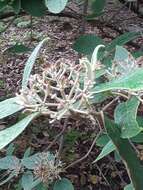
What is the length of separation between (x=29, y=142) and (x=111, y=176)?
0.40 meters

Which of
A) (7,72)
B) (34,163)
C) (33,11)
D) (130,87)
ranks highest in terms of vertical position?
(130,87)

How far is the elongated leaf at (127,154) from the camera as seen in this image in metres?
0.75

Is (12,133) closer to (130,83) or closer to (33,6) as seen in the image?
(130,83)

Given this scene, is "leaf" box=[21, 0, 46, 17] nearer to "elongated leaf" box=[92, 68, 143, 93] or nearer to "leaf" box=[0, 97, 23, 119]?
"leaf" box=[0, 97, 23, 119]

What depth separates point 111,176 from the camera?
7.52ft

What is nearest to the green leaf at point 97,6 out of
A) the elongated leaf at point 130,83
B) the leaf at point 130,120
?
the leaf at point 130,120

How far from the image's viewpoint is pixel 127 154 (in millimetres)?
763

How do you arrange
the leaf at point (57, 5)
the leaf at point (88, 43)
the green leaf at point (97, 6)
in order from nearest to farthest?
the leaf at point (57, 5), the leaf at point (88, 43), the green leaf at point (97, 6)

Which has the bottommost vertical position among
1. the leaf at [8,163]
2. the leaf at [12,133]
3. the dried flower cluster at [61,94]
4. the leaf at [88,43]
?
the leaf at [8,163]

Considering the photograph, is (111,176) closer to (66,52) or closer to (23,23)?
(66,52)

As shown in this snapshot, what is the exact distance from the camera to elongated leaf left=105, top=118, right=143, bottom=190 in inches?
29.6

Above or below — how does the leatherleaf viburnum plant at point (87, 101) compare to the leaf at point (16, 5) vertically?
above

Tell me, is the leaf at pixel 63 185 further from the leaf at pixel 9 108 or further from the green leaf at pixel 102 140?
the leaf at pixel 9 108

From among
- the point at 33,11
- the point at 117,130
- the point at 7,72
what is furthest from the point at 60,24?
the point at 117,130
